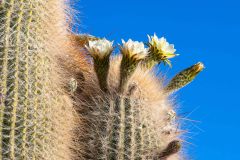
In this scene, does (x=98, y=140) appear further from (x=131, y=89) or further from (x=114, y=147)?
(x=131, y=89)

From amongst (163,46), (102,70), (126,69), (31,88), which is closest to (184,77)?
(163,46)

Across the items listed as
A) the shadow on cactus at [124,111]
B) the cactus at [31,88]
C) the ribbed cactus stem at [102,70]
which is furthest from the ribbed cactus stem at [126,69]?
the cactus at [31,88]

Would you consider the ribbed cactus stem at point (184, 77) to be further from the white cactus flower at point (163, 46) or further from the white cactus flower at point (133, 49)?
the white cactus flower at point (133, 49)

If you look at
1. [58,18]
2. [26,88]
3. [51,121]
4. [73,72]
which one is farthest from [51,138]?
[58,18]

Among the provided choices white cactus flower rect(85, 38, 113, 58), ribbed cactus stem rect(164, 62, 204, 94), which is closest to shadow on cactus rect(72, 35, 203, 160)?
white cactus flower rect(85, 38, 113, 58)

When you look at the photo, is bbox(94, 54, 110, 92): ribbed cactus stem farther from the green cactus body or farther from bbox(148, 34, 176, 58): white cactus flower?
bbox(148, 34, 176, 58): white cactus flower

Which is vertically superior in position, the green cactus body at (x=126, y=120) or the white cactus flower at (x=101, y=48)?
the white cactus flower at (x=101, y=48)
